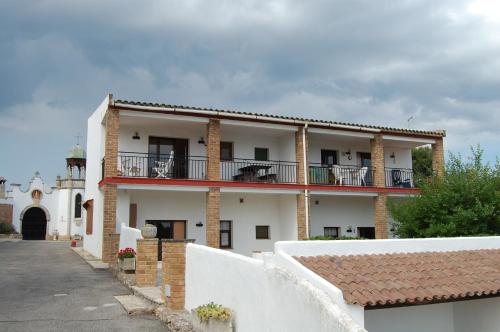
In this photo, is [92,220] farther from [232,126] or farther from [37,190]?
[37,190]

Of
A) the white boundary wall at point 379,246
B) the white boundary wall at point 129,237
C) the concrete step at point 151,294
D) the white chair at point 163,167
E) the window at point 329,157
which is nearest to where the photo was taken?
the white boundary wall at point 379,246

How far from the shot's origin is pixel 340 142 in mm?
22688

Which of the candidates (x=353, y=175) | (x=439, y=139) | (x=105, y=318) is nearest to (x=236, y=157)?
(x=353, y=175)

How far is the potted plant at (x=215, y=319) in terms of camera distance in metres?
7.22

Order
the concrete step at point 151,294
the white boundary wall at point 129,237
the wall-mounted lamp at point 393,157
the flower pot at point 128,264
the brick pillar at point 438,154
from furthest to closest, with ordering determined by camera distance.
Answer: the wall-mounted lamp at point 393,157 < the brick pillar at point 438,154 < the white boundary wall at point 129,237 < the flower pot at point 128,264 < the concrete step at point 151,294

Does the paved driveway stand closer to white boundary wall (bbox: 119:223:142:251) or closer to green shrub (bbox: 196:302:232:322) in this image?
white boundary wall (bbox: 119:223:142:251)

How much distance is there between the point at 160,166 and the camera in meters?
17.8

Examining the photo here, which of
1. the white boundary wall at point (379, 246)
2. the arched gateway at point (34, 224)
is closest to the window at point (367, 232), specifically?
the white boundary wall at point (379, 246)

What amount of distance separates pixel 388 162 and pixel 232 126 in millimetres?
9105

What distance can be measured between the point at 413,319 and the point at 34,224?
42.1m

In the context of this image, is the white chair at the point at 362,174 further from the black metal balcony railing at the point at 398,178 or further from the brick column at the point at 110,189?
the brick column at the point at 110,189

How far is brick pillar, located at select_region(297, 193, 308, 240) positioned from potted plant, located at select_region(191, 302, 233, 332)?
11311 millimetres

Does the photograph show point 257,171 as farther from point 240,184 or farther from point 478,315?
point 478,315

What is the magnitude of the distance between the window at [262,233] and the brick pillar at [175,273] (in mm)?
10296
